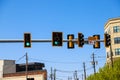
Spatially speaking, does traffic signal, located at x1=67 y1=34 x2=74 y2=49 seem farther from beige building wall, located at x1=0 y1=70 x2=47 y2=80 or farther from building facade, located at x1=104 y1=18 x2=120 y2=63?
building facade, located at x1=104 y1=18 x2=120 y2=63

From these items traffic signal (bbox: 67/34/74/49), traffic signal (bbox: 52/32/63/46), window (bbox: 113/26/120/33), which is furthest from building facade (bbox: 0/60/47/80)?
traffic signal (bbox: 52/32/63/46)

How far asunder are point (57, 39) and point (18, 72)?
58404 millimetres

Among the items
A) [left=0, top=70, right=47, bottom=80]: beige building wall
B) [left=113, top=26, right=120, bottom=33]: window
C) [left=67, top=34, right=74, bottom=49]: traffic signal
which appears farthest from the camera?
[left=113, top=26, right=120, bottom=33]: window

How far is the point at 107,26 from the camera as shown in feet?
321

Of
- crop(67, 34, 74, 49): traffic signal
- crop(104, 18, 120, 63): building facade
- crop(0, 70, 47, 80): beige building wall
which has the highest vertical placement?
crop(104, 18, 120, 63): building facade

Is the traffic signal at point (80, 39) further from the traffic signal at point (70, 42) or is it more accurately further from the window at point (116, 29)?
the window at point (116, 29)

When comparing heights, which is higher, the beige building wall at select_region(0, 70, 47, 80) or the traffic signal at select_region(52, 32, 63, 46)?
the traffic signal at select_region(52, 32, 63, 46)

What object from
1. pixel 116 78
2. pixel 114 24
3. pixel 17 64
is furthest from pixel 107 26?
pixel 116 78

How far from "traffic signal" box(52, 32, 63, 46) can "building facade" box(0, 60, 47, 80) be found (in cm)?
4907

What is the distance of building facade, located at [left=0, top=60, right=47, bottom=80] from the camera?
267ft

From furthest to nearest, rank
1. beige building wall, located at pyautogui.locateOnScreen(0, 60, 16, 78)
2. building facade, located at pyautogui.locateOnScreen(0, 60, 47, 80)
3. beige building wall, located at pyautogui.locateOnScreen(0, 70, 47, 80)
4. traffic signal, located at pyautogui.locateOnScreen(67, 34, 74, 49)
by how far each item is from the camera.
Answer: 1. beige building wall, located at pyautogui.locateOnScreen(0, 60, 16, 78)
2. building facade, located at pyautogui.locateOnScreen(0, 60, 47, 80)
3. beige building wall, located at pyautogui.locateOnScreen(0, 70, 47, 80)
4. traffic signal, located at pyautogui.locateOnScreen(67, 34, 74, 49)

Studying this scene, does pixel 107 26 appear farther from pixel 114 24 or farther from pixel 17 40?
pixel 17 40

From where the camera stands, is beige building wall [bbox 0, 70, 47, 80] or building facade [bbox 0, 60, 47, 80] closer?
beige building wall [bbox 0, 70, 47, 80]

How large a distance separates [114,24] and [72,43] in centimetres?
6745
